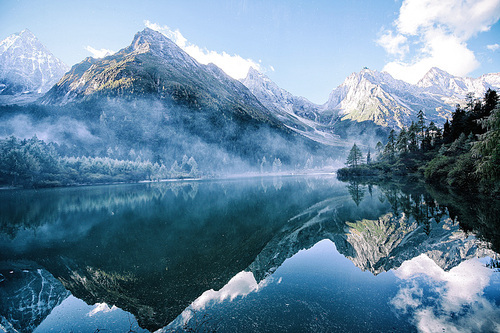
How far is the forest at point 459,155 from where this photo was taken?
72.6 ft

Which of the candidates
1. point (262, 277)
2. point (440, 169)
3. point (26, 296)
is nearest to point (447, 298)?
point (262, 277)

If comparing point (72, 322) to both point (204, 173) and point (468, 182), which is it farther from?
point (204, 173)

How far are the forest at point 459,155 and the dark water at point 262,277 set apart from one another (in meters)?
6.52

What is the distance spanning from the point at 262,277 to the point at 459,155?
166 feet


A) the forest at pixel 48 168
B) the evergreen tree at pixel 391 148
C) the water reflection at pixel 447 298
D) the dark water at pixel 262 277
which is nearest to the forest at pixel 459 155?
the evergreen tree at pixel 391 148

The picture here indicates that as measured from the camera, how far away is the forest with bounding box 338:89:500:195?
72.6 ft

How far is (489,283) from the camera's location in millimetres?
9477

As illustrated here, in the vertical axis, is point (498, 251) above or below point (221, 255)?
above

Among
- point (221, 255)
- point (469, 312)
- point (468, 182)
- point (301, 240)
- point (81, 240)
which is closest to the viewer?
point (469, 312)

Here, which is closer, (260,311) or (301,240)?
(260,311)

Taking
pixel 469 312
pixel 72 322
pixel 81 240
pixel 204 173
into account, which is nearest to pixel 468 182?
pixel 469 312

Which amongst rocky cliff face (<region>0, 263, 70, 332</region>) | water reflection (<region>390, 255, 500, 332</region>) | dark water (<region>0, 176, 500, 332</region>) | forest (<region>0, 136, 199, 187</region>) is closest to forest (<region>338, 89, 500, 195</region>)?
dark water (<region>0, 176, 500, 332</region>)

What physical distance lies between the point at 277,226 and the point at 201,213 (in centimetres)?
Answer: 1197

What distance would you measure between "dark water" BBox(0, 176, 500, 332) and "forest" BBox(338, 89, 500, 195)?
6521mm
